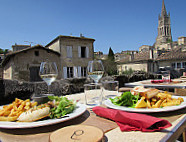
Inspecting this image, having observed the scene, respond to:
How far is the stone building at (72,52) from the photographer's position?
1568 cm

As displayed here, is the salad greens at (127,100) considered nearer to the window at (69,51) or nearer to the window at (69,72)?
the window at (69,72)

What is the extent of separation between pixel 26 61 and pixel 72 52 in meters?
5.14

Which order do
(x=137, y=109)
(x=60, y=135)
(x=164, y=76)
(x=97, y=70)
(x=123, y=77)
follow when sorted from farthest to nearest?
→ (x=123, y=77) → (x=164, y=76) → (x=97, y=70) → (x=137, y=109) → (x=60, y=135)

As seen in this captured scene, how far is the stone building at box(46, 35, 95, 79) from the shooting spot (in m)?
15.7

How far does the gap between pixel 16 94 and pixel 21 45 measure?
1599cm

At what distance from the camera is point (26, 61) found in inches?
535

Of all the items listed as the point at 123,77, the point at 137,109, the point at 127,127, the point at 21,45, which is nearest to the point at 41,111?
the point at 127,127

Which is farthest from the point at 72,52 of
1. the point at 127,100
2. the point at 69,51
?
the point at 127,100

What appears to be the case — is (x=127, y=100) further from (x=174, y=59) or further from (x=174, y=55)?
(x=174, y=55)

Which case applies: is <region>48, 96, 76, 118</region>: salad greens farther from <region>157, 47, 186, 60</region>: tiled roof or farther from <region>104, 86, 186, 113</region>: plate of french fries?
<region>157, 47, 186, 60</region>: tiled roof

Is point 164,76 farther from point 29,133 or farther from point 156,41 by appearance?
point 156,41

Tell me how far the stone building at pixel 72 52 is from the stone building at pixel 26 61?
164cm

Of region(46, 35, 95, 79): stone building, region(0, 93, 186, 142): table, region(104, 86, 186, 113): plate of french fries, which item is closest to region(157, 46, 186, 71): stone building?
region(46, 35, 95, 79): stone building

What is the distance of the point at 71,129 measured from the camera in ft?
1.84
